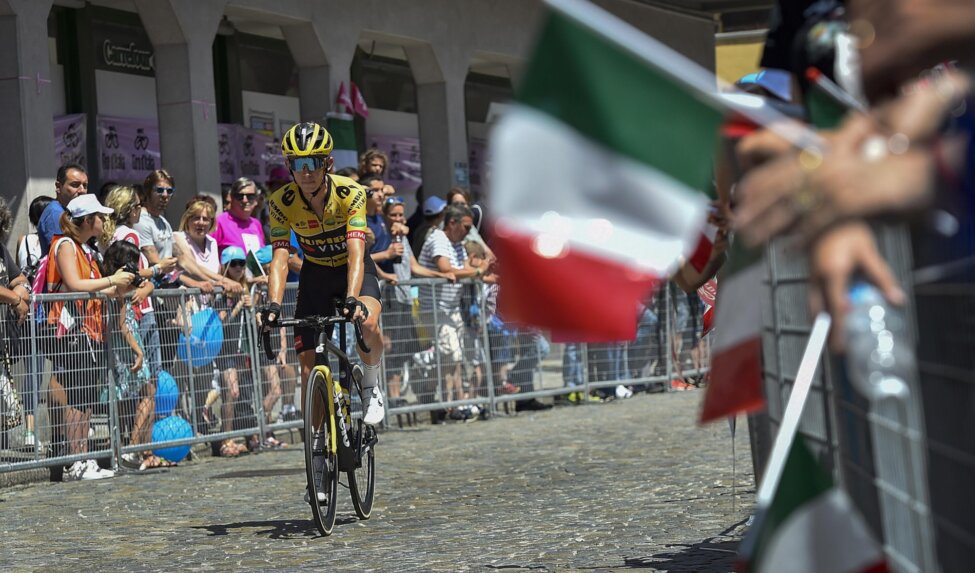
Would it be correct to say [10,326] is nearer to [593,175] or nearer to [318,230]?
[318,230]

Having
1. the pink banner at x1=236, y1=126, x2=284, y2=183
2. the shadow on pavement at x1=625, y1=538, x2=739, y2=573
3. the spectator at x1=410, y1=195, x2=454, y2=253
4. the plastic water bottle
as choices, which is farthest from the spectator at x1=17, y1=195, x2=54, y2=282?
the plastic water bottle

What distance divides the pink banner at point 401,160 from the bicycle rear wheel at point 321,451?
53.9 feet

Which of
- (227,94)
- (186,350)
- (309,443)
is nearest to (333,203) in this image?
(309,443)

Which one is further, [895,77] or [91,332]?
[91,332]

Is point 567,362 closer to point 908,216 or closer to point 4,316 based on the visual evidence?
point 4,316

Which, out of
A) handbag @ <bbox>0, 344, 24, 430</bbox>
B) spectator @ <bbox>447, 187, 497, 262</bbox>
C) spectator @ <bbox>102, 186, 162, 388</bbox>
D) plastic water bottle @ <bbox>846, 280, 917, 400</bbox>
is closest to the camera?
plastic water bottle @ <bbox>846, 280, 917, 400</bbox>

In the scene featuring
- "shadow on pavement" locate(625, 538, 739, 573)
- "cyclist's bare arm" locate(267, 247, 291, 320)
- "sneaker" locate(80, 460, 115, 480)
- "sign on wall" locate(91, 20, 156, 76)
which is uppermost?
"sign on wall" locate(91, 20, 156, 76)

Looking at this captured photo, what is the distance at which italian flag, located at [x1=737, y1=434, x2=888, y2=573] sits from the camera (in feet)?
8.27

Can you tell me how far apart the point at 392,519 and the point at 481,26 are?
56.6 ft

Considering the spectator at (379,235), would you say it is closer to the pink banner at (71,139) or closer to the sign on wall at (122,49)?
the pink banner at (71,139)

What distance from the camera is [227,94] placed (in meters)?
23.3

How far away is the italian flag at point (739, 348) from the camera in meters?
2.80

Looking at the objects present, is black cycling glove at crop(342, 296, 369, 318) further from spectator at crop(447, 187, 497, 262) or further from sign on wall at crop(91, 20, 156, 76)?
sign on wall at crop(91, 20, 156, 76)

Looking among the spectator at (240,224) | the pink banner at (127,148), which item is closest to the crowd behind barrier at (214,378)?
the spectator at (240,224)
